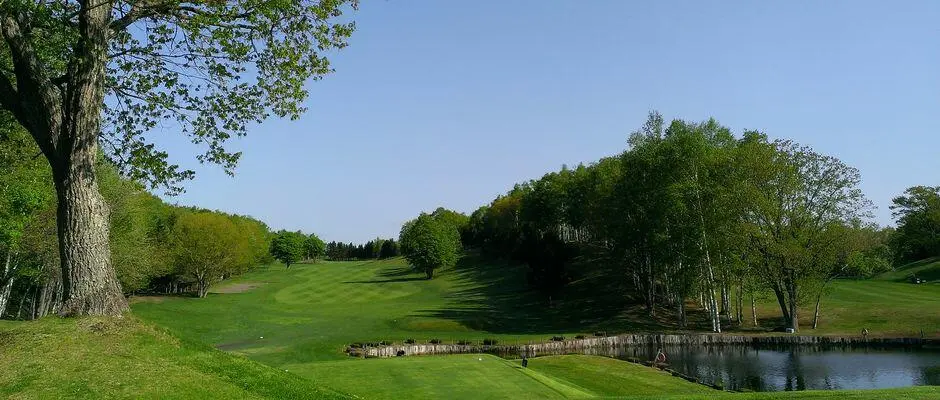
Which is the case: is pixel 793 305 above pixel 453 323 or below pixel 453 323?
above

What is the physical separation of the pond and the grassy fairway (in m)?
25.5

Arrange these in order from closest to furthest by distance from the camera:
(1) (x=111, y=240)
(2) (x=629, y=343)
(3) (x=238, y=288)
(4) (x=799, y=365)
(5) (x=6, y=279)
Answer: (4) (x=799, y=365)
(5) (x=6, y=279)
(2) (x=629, y=343)
(1) (x=111, y=240)
(3) (x=238, y=288)

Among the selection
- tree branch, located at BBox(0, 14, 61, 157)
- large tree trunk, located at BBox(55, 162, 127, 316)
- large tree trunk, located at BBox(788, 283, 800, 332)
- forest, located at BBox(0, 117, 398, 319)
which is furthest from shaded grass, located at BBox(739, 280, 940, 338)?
tree branch, located at BBox(0, 14, 61, 157)

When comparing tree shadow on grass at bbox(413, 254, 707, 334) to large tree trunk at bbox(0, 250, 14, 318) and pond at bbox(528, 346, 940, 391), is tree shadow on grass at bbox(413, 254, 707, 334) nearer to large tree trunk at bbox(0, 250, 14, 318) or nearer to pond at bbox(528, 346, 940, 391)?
pond at bbox(528, 346, 940, 391)

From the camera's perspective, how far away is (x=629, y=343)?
47.0 metres

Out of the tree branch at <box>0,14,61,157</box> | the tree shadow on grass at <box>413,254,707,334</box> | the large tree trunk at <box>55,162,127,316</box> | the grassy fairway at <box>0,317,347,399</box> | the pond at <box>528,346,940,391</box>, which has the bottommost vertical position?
the pond at <box>528,346,940,391</box>

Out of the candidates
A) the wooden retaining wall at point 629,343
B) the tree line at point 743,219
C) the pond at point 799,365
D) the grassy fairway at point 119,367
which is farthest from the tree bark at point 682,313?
the grassy fairway at point 119,367

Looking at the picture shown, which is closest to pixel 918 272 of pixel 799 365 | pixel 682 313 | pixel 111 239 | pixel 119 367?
pixel 682 313

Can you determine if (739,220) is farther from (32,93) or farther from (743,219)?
(32,93)

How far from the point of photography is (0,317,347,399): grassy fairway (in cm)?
935

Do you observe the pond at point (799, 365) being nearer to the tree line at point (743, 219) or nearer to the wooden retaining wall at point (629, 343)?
the wooden retaining wall at point (629, 343)

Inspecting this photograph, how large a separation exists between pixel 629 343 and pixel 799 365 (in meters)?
13.3

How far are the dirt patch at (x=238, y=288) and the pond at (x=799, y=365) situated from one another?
64.1 m

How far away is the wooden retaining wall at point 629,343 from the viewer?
134 ft
